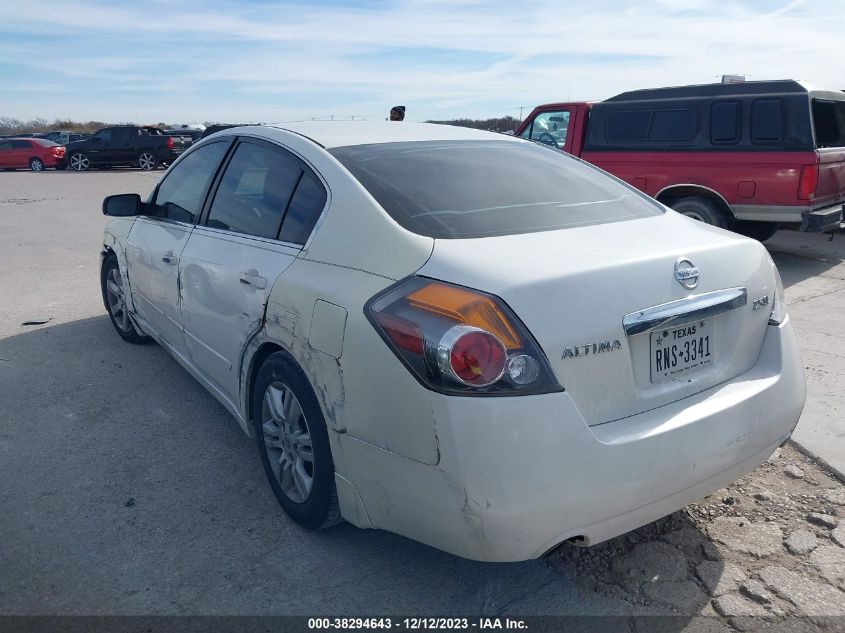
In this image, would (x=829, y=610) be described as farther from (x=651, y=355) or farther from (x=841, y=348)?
(x=841, y=348)

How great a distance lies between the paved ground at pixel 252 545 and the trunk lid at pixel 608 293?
77 cm

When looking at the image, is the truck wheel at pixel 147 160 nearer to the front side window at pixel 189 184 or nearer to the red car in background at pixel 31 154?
the red car in background at pixel 31 154

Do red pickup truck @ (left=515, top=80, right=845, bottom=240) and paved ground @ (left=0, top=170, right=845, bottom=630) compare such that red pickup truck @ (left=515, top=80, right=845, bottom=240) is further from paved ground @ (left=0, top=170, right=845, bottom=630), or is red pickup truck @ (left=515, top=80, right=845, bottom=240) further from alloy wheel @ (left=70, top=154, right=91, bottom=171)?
alloy wheel @ (left=70, top=154, right=91, bottom=171)

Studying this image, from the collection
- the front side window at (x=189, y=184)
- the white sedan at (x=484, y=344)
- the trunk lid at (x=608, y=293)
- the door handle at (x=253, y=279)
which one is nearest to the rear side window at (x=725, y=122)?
the white sedan at (x=484, y=344)

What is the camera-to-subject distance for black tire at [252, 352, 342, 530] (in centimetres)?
272

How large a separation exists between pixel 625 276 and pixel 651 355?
29 cm

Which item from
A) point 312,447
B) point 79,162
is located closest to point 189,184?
point 312,447

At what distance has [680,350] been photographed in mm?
2502

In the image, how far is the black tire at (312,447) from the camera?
8.94ft

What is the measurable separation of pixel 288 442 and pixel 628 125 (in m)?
7.47

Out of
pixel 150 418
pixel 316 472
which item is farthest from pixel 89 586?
pixel 150 418

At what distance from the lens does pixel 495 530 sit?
2.17m

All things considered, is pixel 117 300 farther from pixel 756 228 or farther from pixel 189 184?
pixel 756 228

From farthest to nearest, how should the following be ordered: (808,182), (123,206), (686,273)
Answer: (808,182), (123,206), (686,273)
